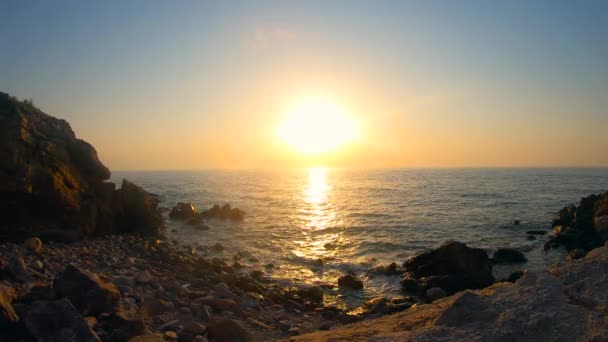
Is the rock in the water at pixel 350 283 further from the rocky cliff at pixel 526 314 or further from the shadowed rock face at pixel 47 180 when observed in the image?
the shadowed rock face at pixel 47 180

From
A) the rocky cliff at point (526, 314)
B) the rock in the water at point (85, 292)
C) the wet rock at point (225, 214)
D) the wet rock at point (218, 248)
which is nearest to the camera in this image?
the rocky cliff at point (526, 314)

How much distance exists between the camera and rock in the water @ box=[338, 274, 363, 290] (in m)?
16.7

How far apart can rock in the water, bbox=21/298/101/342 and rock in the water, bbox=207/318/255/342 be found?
2.30 meters

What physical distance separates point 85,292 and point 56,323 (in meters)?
1.26

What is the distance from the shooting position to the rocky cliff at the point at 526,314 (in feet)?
15.4

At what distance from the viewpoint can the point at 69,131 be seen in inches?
810

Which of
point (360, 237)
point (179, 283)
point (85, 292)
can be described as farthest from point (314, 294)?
point (360, 237)

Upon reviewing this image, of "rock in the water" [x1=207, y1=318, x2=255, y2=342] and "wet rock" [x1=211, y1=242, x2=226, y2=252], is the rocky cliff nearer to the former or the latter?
"rock in the water" [x1=207, y1=318, x2=255, y2=342]

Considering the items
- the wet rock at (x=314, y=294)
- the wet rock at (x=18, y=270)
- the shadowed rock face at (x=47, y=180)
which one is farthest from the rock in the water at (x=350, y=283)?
the shadowed rock face at (x=47, y=180)

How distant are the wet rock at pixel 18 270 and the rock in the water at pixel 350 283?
11703mm

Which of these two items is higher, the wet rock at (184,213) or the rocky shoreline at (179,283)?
the rocky shoreline at (179,283)

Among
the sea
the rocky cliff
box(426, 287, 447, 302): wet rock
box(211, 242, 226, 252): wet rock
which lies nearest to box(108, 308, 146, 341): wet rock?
the rocky cliff

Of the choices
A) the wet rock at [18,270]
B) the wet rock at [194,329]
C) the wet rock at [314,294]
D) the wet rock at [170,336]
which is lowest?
the wet rock at [314,294]

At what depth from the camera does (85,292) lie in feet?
24.4
